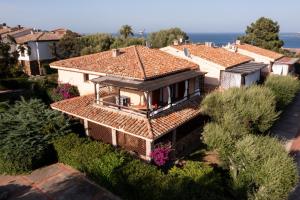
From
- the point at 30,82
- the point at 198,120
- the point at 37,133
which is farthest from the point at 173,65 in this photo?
the point at 30,82

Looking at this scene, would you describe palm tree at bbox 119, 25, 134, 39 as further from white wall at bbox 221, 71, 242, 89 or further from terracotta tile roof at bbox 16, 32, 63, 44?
white wall at bbox 221, 71, 242, 89

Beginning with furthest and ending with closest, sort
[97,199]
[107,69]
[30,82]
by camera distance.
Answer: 1. [30,82]
2. [107,69]
3. [97,199]

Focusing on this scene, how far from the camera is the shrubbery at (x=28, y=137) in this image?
15.8 metres

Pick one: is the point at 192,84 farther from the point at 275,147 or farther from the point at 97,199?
the point at 97,199

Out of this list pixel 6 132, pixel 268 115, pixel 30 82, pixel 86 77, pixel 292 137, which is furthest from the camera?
pixel 30 82

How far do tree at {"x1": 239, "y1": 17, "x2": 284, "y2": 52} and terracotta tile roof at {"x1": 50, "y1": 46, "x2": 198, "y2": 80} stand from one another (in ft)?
116

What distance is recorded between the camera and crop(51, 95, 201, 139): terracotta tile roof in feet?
52.9

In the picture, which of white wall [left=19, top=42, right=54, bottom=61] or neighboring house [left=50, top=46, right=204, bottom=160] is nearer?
neighboring house [left=50, top=46, right=204, bottom=160]

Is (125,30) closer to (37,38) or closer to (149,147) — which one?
(37,38)

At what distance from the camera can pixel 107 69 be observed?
21.1 metres

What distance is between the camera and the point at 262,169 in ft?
41.6

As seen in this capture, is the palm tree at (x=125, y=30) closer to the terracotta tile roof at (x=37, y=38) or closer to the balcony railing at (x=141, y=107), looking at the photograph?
the terracotta tile roof at (x=37, y=38)

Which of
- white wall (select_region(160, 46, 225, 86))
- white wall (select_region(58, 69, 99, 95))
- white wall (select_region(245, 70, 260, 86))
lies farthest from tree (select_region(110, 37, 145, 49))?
white wall (select_region(245, 70, 260, 86))

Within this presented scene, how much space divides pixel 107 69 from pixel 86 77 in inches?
190
